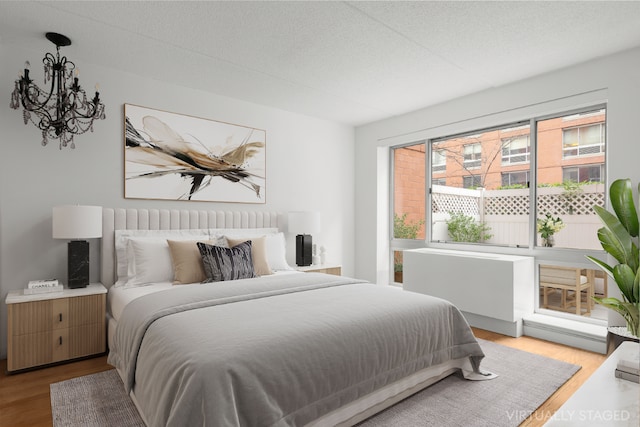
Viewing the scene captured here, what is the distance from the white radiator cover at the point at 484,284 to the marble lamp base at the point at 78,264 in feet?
10.9

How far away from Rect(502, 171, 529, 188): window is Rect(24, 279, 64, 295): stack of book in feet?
14.2

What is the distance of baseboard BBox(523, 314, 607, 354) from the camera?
3.04m

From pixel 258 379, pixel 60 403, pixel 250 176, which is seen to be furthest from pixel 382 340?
pixel 250 176

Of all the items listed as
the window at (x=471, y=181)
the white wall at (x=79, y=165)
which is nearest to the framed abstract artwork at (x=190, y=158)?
the white wall at (x=79, y=165)

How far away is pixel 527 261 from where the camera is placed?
142 inches

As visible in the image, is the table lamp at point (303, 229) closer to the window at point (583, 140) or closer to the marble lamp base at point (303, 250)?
the marble lamp base at point (303, 250)

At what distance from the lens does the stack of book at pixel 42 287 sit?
272 cm

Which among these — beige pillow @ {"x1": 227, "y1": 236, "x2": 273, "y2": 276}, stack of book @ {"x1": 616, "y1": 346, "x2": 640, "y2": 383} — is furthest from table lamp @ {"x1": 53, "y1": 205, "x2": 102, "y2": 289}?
stack of book @ {"x1": 616, "y1": 346, "x2": 640, "y2": 383}

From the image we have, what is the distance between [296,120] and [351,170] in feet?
3.80

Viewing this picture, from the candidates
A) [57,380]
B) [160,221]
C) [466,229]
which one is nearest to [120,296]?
[57,380]

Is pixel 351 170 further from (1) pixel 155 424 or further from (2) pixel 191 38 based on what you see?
(1) pixel 155 424

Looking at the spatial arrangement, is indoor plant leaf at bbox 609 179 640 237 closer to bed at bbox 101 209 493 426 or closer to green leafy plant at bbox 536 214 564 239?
green leafy plant at bbox 536 214 564 239

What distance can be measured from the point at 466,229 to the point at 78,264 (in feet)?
13.1

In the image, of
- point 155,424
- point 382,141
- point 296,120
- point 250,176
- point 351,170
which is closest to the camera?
point 155,424
